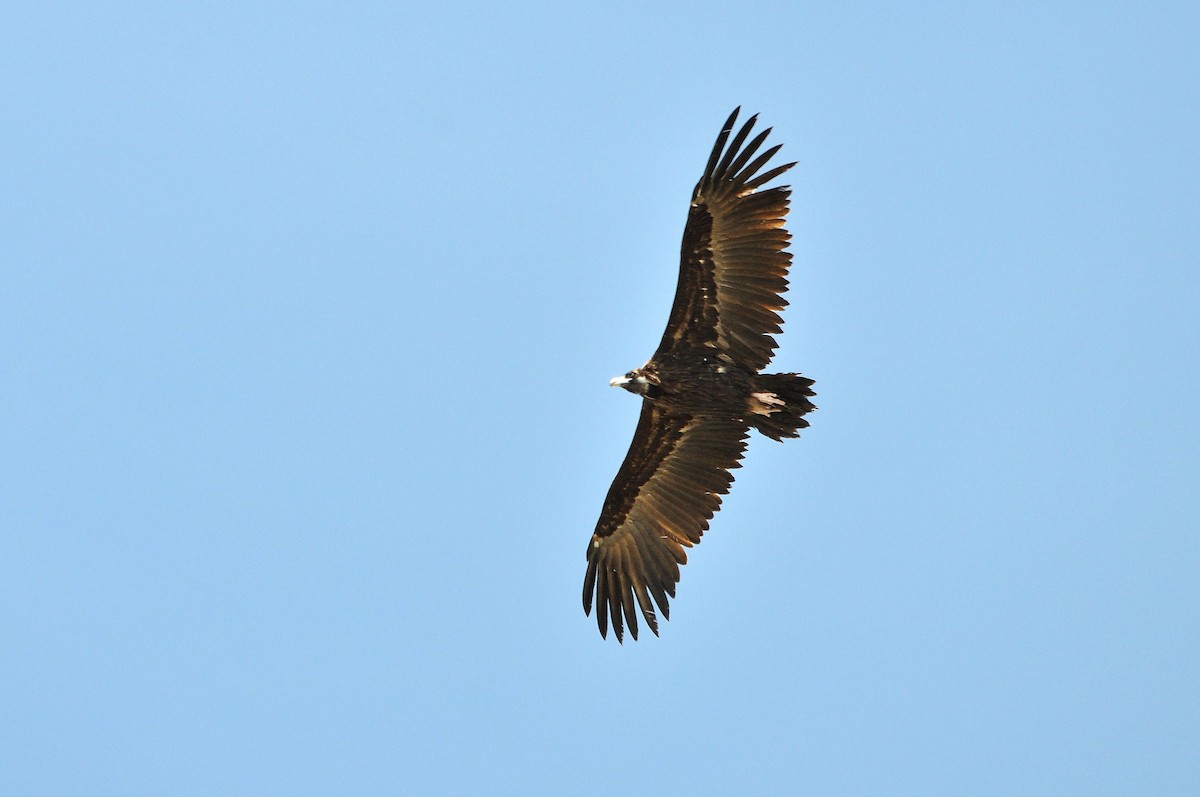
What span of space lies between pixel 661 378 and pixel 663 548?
8.94 feet

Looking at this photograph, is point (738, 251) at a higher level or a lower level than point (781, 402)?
higher

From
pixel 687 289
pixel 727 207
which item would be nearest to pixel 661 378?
pixel 687 289

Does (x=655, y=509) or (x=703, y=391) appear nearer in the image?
(x=703, y=391)

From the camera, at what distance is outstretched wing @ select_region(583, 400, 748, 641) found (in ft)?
68.0

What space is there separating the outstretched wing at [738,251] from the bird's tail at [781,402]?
428 millimetres

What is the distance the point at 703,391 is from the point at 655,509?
232cm

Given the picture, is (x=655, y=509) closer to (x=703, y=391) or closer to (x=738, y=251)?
(x=703, y=391)

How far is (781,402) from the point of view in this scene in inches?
753

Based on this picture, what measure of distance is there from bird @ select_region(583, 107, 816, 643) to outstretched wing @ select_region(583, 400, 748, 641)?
0.01 m

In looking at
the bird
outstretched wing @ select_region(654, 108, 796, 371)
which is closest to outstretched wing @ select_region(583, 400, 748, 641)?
the bird

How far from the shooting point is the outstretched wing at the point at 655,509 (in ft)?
68.0

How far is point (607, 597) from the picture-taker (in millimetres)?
21172

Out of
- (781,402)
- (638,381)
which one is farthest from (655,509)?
(781,402)

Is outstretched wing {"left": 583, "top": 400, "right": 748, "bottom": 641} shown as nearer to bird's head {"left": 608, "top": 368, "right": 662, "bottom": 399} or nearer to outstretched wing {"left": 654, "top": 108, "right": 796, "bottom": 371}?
bird's head {"left": 608, "top": 368, "right": 662, "bottom": 399}
